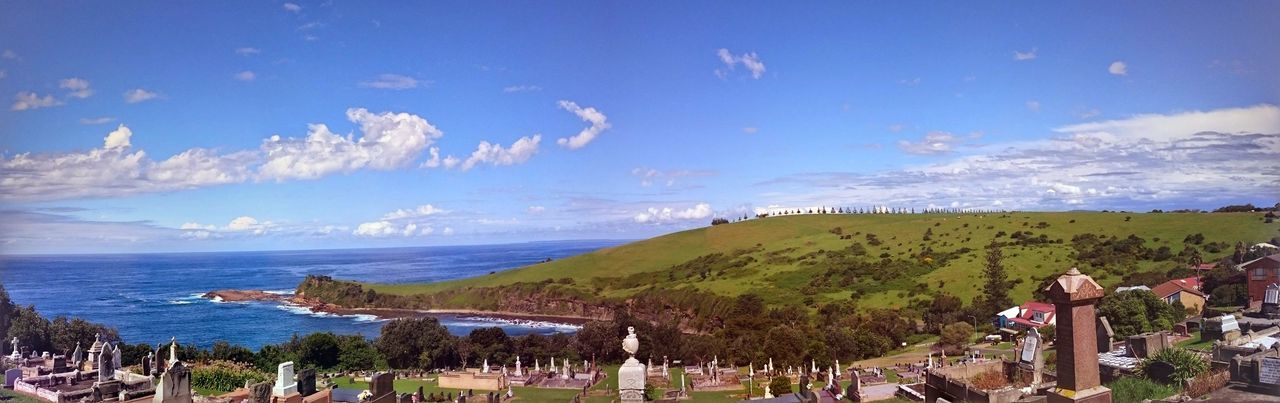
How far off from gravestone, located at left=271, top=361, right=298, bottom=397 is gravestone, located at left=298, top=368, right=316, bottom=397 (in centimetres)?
30

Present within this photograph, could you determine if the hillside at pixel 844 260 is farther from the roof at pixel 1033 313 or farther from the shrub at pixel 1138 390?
the shrub at pixel 1138 390

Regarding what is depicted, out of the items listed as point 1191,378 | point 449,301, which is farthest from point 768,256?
point 1191,378

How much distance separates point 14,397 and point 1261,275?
25899 millimetres

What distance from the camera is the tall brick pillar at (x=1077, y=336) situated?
7.10m

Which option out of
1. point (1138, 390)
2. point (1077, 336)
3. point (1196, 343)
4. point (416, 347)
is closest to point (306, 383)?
point (416, 347)

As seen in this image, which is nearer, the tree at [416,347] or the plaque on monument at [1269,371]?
the plaque on monument at [1269,371]

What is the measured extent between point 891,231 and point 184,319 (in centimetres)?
3450

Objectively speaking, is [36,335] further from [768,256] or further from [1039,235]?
[1039,235]

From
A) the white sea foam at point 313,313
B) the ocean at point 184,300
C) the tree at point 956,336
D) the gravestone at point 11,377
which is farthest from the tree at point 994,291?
the white sea foam at point 313,313

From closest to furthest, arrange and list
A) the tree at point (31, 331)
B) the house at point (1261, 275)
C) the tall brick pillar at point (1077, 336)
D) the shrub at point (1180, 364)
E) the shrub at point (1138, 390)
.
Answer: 1. the tall brick pillar at point (1077, 336)
2. the shrub at point (1138, 390)
3. the shrub at point (1180, 364)
4. the house at point (1261, 275)
5. the tree at point (31, 331)

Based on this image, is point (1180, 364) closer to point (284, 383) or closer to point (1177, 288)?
point (1177, 288)

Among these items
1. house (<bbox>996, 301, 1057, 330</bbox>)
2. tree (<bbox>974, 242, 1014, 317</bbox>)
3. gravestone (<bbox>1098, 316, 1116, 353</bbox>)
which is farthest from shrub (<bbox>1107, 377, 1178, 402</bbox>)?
tree (<bbox>974, 242, 1014, 317</bbox>)

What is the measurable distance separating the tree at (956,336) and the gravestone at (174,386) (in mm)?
19325

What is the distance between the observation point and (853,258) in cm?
3166
